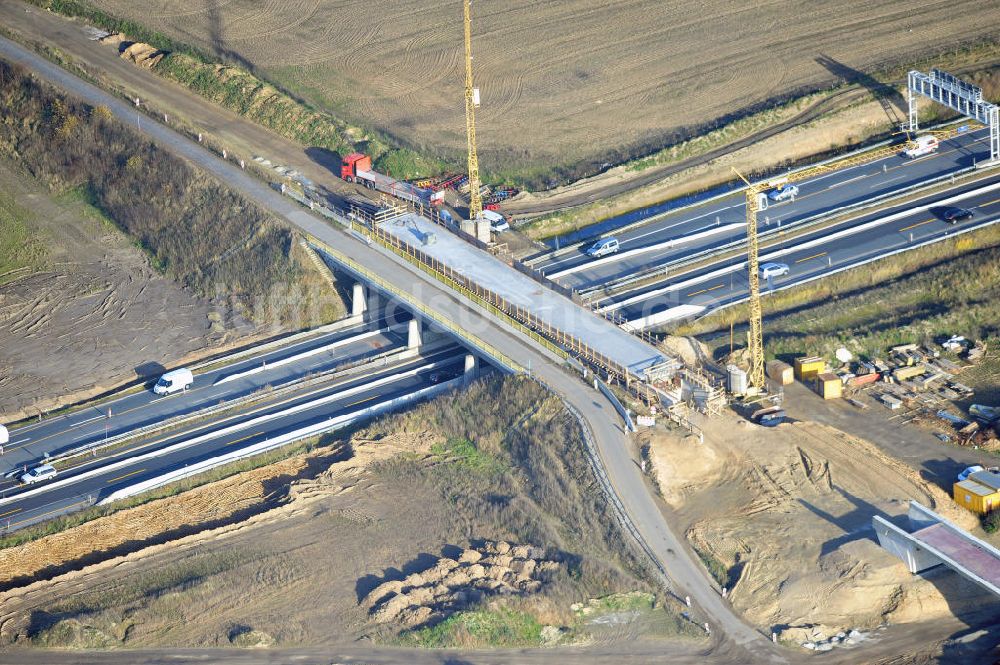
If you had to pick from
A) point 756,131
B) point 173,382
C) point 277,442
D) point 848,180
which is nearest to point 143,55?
point 173,382

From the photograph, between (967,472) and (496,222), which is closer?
(967,472)

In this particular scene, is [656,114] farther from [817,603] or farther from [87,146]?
[817,603]

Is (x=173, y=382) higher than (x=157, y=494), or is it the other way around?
(x=173, y=382)

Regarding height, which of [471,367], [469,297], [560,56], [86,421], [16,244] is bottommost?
[86,421]

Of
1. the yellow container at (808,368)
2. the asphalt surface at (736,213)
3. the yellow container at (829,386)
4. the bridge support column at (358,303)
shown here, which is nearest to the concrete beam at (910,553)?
the yellow container at (829,386)

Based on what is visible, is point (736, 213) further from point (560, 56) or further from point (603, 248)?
point (560, 56)

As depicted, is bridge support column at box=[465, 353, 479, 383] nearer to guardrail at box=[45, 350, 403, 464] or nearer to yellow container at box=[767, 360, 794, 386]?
guardrail at box=[45, 350, 403, 464]
